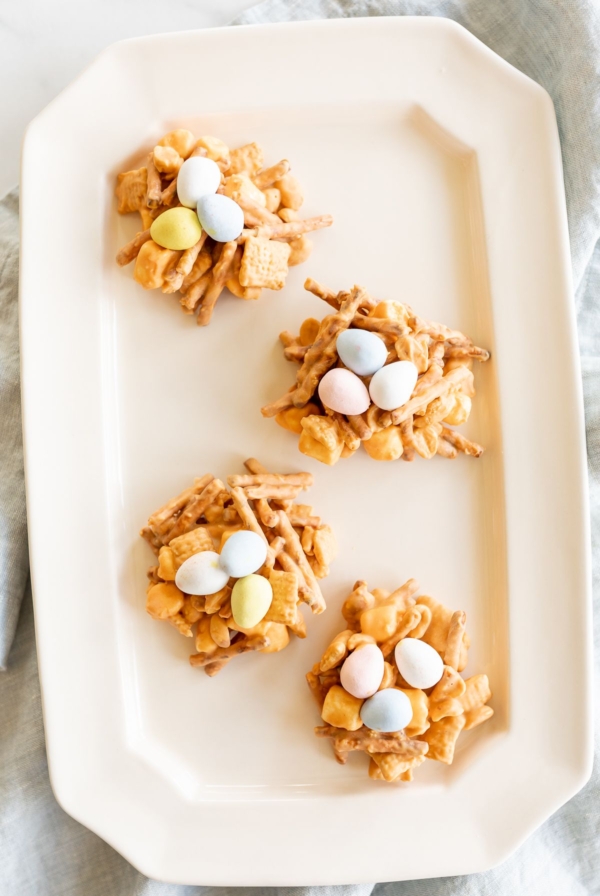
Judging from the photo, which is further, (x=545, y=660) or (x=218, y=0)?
(x=218, y=0)

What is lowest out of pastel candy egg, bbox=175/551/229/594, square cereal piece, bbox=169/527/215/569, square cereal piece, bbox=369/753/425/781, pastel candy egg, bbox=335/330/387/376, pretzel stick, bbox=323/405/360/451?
square cereal piece, bbox=369/753/425/781

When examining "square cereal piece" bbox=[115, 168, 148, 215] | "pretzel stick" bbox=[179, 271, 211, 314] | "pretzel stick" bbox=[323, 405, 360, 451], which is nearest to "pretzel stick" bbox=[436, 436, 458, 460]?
"pretzel stick" bbox=[323, 405, 360, 451]

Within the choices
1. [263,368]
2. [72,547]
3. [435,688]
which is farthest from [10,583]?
[435,688]

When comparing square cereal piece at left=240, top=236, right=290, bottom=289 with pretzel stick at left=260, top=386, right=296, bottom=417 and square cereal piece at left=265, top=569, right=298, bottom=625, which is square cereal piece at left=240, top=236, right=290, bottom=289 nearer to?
pretzel stick at left=260, top=386, right=296, bottom=417

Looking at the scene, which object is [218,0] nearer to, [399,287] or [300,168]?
[300,168]

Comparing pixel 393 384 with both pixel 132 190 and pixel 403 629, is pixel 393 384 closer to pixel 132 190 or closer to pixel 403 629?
pixel 403 629

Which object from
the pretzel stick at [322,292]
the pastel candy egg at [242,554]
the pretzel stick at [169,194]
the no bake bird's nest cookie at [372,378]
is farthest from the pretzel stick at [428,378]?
the pretzel stick at [169,194]
